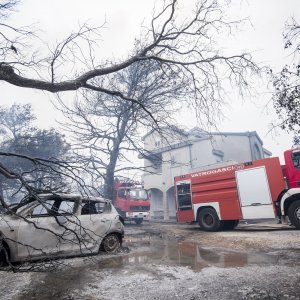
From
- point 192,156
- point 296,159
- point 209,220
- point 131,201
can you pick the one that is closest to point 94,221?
point 209,220

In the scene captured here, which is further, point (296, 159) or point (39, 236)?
point (296, 159)

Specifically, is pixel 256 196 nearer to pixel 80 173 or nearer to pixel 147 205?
pixel 80 173

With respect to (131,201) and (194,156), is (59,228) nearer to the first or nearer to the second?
(131,201)

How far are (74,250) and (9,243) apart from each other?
4.95 ft

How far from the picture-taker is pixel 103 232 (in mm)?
7461

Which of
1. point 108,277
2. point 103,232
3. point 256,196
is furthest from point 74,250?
point 256,196

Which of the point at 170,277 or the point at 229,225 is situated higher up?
the point at 229,225

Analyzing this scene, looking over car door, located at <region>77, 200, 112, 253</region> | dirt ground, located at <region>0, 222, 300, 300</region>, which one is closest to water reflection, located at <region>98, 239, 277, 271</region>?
dirt ground, located at <region>0, 222, 300, 300</region>

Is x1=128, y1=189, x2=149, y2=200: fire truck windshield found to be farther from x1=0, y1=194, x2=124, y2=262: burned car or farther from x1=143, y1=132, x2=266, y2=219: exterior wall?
x1=0, y1=194, x2=124, y2=262: burned car

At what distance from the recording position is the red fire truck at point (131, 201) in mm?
20156

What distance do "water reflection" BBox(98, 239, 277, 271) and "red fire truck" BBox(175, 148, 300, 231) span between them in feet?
13.2

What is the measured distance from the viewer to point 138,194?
21.2 meters

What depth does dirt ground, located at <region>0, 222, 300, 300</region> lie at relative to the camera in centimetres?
417

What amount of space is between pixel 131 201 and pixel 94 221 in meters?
13.3
